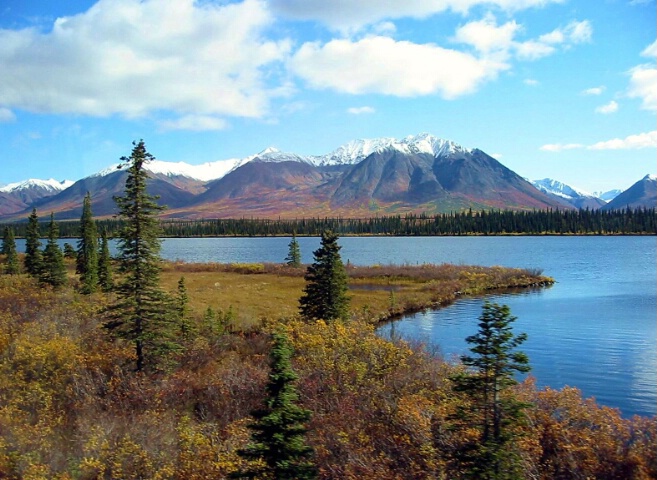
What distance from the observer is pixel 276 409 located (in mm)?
12125

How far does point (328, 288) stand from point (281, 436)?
22.7 m

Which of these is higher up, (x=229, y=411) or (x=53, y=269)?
(x=53, y=269)

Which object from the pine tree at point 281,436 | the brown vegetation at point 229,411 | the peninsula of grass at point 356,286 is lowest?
the peninsula of grass at point 356,286

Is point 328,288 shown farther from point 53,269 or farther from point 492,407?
point 53,269

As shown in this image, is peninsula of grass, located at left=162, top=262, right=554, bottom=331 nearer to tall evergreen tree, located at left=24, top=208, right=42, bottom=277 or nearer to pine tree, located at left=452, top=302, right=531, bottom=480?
tall evergreen tree, located at left=24, top=208, right=42, bottom=277

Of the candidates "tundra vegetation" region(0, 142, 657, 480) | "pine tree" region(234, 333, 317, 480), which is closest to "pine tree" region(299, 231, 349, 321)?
"tundra vegetation" region(0, 142, 657, 480)

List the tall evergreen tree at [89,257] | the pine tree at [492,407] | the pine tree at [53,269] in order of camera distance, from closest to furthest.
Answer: the pine tree at [492,407] < the pine tree at [53,269] < the tall evergreen tree at [89,257]

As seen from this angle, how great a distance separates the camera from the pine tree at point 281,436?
11914 millimetres

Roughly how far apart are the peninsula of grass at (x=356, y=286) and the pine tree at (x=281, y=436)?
30351 mm

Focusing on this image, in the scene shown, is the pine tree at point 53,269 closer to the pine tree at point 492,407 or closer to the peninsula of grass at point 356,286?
A: the peninsula of grass at point 356,286

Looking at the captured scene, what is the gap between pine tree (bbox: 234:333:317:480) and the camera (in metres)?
11.9

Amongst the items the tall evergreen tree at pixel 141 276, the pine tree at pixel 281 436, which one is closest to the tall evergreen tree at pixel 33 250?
the tall evergreen tree at pixel 141 276

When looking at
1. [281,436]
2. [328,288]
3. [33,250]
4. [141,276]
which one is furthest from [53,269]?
[281,436]

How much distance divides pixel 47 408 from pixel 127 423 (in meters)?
4.21
